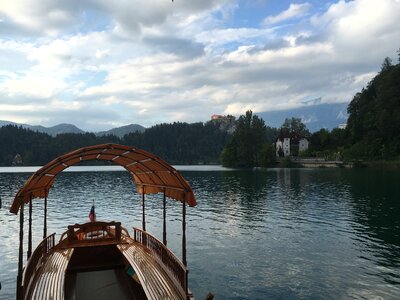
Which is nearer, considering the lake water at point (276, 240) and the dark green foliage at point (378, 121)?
the lake water at point (276, 240)


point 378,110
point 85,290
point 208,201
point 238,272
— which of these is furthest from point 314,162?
point 85,290

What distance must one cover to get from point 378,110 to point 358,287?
142m

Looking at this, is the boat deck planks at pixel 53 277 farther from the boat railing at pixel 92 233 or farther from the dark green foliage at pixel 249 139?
the dark green foliage at pixel 249 139

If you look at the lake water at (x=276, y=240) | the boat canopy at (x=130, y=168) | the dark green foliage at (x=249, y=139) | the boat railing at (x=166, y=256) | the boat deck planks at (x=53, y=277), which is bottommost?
the lake water at (x=276, y=240)

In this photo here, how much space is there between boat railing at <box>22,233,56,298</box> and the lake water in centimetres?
353

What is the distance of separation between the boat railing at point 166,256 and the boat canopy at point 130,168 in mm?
2393

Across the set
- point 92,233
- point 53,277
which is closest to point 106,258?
point 92,233

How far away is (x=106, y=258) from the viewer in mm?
19984

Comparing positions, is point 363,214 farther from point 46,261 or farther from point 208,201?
point 46,261

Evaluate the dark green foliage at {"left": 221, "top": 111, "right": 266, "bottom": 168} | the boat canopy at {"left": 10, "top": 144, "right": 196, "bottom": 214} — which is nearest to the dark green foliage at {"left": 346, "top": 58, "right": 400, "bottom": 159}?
the dark green foliage at {"left": 221, "top": 111, "right": 266, "bottom": 168}

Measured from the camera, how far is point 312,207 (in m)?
54.0

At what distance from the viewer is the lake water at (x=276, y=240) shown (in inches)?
860

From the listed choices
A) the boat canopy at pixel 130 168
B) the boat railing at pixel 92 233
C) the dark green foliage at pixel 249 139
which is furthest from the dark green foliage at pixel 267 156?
the boat railing at pixel 92 233

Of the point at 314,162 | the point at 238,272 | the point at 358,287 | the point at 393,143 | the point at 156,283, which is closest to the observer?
the point at 156,283
